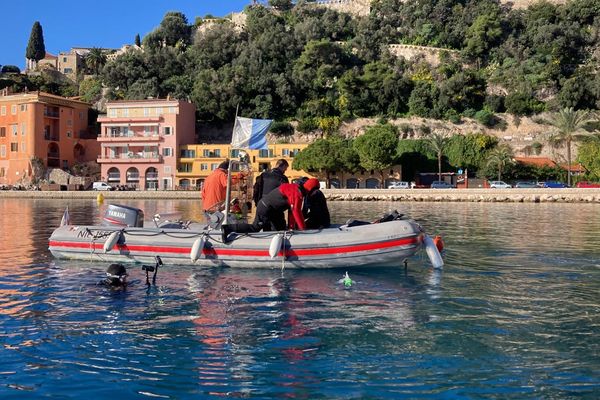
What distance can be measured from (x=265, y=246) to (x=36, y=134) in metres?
73.5

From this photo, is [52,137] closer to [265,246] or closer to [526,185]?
[526,185]

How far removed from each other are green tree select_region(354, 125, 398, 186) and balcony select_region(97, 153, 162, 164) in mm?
26625

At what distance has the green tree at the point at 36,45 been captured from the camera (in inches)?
4847

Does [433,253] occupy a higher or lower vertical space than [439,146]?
lower

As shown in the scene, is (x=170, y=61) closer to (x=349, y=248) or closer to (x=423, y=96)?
(x=423, y=96)

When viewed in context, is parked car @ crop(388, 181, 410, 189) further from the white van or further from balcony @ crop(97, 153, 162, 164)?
the white van

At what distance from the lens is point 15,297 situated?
12422mm

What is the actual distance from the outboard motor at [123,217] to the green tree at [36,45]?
391 ft

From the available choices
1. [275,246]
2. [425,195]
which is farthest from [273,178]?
[425,195]

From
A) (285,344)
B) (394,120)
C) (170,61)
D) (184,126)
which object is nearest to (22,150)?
(184,126)

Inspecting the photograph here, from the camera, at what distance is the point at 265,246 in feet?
48.6

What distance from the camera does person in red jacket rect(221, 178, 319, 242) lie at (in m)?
14.9

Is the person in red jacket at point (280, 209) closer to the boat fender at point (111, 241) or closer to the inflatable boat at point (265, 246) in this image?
the inflatable boat at point (265, 246)

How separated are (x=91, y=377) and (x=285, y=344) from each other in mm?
2696
